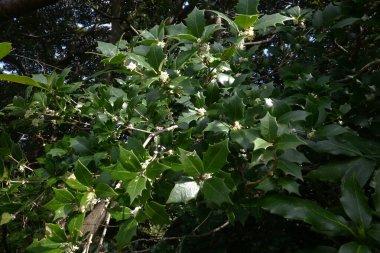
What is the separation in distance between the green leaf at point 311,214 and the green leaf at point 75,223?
2.23 feet

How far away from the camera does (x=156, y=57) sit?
1.42 meters

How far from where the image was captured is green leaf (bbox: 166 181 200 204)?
3.62ft

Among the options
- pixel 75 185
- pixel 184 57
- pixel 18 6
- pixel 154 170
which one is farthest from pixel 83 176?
pixel 18 6

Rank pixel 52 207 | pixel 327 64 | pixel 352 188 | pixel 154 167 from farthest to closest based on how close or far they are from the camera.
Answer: pixel 327 64
pixel 52 207
pixel 154 167
pixel 352 188

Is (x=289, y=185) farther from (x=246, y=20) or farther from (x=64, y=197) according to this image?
(x=64, y=197)

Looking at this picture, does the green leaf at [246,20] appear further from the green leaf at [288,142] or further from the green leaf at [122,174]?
the green leaf at [122,174]

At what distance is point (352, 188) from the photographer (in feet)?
3.46

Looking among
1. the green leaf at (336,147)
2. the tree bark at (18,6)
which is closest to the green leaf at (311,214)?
the green leaf at (336,147)

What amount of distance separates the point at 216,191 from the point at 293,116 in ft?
1.37

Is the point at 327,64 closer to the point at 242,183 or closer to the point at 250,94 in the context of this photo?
the point at 250,94

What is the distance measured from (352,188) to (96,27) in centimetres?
642

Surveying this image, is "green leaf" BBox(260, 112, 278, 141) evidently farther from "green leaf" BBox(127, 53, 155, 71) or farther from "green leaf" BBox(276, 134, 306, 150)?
"green leaf" BBox(127, 53, 155, 71)

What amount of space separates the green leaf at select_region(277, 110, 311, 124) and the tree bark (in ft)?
6.26

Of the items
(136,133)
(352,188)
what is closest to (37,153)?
(136,133)
